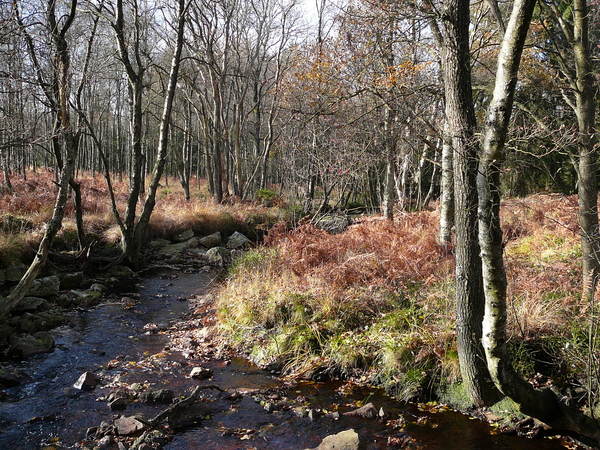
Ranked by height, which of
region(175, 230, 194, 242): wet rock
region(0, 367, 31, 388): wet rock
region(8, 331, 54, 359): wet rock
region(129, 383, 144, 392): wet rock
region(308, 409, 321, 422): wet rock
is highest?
region(175, 230, 194, 242): wet rock

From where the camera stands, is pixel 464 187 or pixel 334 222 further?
pixel 334 222

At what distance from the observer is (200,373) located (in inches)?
255

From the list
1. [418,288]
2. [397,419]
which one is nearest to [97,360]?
[397,419]

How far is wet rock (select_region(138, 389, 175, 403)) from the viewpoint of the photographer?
5.68m

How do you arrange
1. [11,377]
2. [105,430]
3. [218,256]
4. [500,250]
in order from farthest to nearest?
1. [218,256]
2. [11,377]
3. [105,430]
4. [500,250]

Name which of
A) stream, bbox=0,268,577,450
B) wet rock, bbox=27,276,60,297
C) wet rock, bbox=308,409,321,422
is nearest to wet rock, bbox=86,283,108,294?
wet rock, bbox=27,276,60,297

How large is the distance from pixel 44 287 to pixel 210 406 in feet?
21.3

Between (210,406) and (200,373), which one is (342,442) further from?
(200,373)

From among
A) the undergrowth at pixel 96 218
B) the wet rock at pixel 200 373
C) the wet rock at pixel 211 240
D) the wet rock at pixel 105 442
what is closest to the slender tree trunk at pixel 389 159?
the undergrowth at pixel 96 218

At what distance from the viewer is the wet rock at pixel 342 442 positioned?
4473 millimetres

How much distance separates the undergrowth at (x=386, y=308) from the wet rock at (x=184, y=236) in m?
7.12

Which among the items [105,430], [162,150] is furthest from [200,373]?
[162,150]

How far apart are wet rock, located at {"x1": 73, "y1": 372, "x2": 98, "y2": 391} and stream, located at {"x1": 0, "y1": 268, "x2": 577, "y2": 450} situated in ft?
0.29

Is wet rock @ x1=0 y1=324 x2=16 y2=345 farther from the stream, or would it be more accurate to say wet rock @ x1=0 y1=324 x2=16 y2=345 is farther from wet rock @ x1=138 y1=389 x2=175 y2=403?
wet rock @ x1=138 y1=389 x2=175 y2=403
